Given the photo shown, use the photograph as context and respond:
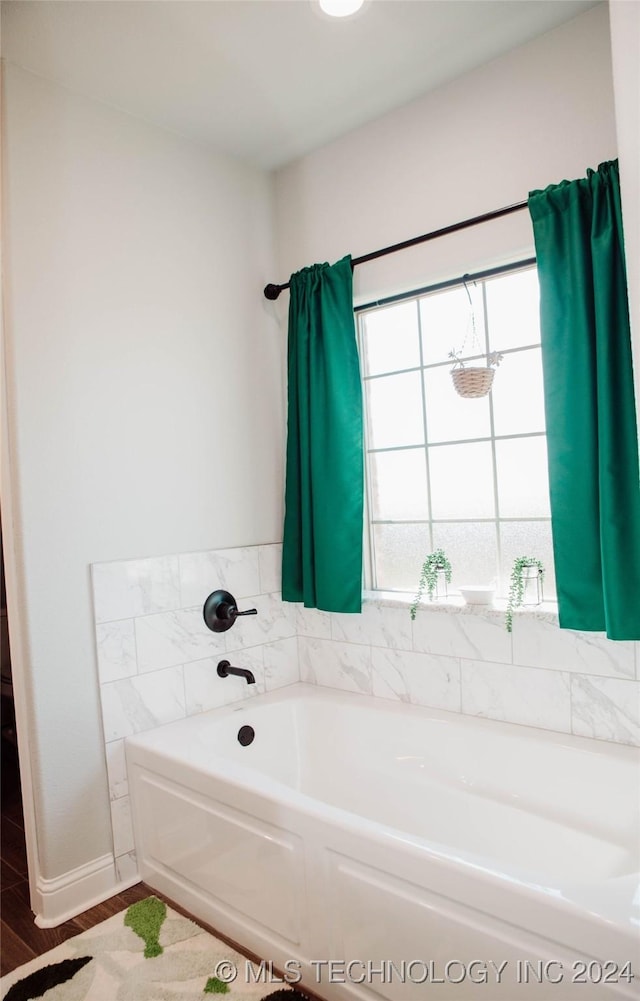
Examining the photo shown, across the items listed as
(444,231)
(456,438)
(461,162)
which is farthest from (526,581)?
(461,162)

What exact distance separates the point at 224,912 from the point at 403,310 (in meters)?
2.37

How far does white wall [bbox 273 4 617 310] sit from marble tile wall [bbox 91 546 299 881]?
138cm

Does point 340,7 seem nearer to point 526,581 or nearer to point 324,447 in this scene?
point 324,447

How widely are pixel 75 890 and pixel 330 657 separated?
4.28ft

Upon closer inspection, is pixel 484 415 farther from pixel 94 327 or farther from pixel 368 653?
pixel 94 327

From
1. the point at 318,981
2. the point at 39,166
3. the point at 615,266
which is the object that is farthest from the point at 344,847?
the point at 39,166

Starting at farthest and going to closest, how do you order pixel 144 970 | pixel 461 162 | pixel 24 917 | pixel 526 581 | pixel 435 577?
pixel 435 577 < pixel 461 162 < pixel 526 581 < pixel 24 917 < pixel 144 970

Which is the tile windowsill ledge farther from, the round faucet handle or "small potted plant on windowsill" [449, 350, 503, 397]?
"small potted plant on windowsill" [449, 350, 503, 397]

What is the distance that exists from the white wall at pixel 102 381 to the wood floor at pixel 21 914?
0.58ft

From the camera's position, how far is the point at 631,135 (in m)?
1.24

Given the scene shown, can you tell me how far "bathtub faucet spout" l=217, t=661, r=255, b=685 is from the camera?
258 centimetres

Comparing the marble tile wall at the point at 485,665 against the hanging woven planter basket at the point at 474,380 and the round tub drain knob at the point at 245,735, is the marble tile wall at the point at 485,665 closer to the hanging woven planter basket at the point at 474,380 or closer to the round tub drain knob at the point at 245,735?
the round tub drain knob at the point at 245,735

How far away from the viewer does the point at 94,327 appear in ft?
7.71

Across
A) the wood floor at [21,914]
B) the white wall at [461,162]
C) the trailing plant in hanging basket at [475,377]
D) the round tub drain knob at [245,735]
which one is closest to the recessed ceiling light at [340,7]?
the white wall at [461,162]
